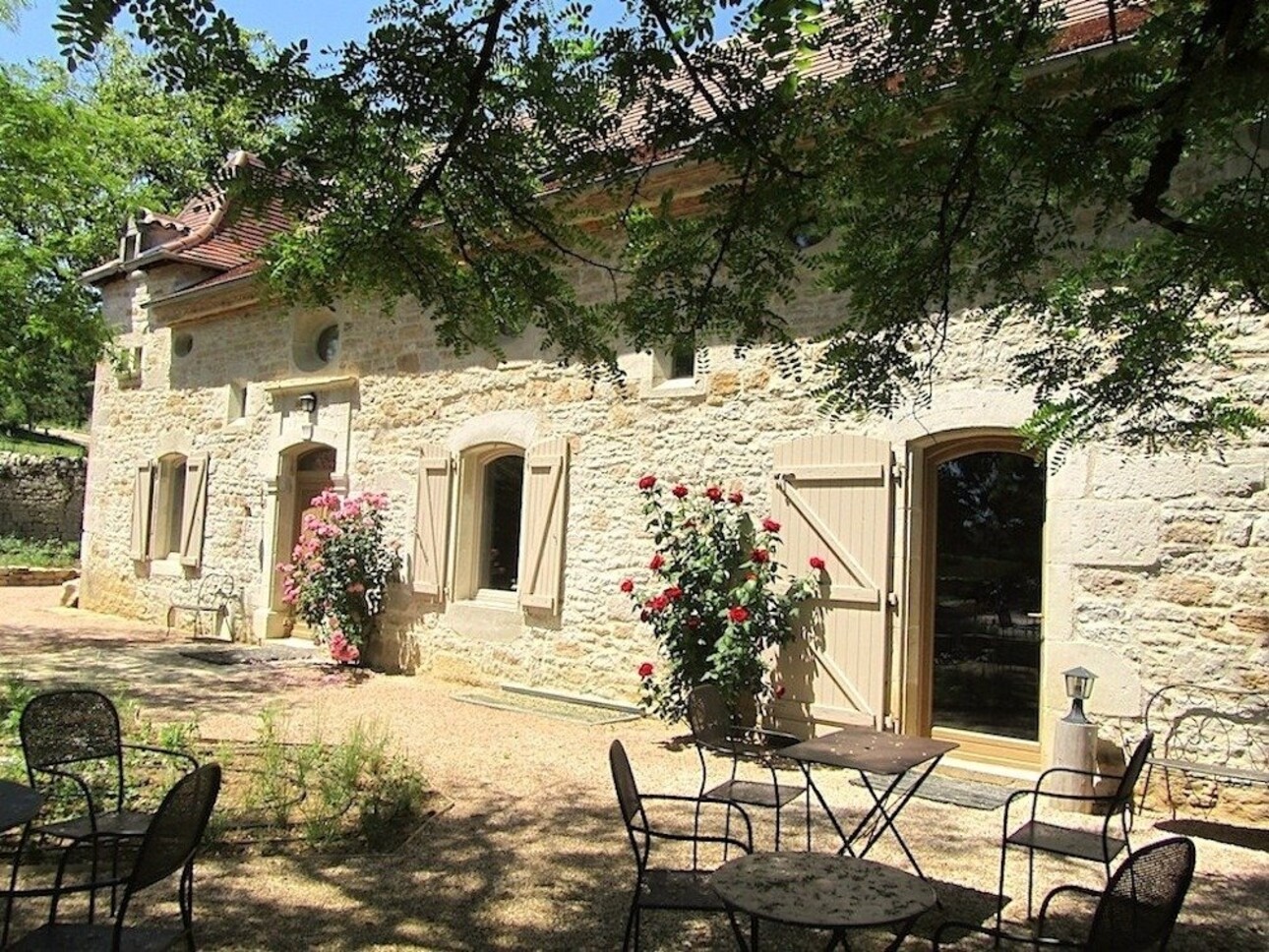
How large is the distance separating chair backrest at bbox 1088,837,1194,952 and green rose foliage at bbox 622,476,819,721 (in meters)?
3.99

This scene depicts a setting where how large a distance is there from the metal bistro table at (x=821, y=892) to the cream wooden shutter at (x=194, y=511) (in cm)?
1051

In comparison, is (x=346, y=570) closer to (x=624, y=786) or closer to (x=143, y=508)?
(x=143, y=508)

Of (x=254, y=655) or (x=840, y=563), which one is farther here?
(x=254, y=655)

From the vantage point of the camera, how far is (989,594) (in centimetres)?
628

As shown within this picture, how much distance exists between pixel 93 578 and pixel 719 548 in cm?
1068

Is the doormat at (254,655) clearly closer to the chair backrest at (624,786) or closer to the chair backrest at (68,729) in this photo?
the chair backrest at (68,729)

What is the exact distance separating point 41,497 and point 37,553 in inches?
75.5

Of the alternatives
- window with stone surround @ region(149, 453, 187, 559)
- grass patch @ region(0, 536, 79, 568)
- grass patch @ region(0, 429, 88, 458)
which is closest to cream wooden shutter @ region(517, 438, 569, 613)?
window with stone surround @ region(149, 453, 187, 559)

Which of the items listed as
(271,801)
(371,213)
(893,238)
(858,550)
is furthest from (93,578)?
(893,238)

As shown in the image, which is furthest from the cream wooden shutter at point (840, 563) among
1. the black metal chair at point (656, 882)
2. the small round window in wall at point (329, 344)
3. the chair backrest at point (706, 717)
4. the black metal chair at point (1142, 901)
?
the small round window in wall at point (329, 344)

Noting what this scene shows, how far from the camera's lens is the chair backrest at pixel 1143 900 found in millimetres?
2283

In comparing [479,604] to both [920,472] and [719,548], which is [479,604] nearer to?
[719,548]

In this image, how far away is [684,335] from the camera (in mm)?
Answer: 3504

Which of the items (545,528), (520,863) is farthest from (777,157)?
(545,528)
